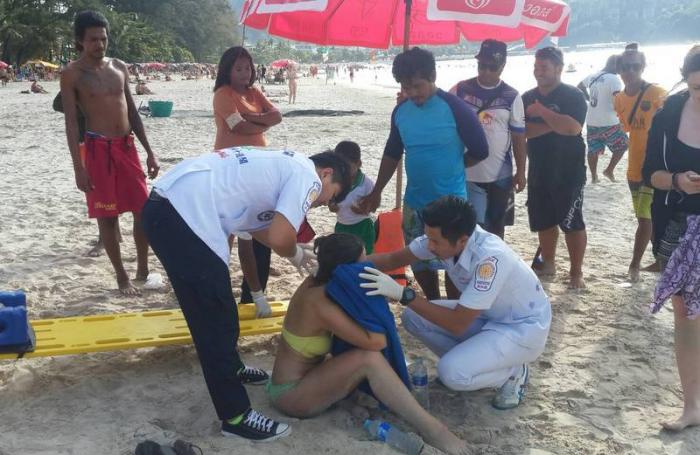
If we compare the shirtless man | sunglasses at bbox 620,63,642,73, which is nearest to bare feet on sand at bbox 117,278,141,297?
the shirtless man

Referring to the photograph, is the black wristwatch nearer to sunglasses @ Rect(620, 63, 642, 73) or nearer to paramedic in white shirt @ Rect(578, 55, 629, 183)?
sunglasses @ Rect(620, 63, 642, 73)

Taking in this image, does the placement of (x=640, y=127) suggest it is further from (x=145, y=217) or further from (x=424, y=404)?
(x=145, y=217)

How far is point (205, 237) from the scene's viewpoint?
242 cm

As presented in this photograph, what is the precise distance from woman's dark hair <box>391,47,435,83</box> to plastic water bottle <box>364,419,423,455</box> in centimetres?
183

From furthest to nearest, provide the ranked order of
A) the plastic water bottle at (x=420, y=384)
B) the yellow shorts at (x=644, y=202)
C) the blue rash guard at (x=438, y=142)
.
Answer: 1. the yellow shorts at (x=644, y=202)
2. the blue rash guard at (x=438, y=142)
3. the plastic water bottle at (x=420, y=384)

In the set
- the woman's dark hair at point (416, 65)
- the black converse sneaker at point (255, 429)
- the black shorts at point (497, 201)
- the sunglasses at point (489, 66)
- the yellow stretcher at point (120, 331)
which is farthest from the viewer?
the black shorts at point (497, 201)

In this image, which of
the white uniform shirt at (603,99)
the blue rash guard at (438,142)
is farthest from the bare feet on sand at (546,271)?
the white uniform shirt at (603,99)

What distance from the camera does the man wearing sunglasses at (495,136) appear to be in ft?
13.6

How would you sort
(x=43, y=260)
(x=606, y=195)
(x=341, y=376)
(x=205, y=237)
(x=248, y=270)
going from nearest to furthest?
(x=205, y=237) < (x=341, y=376) < (x=248, y=270) < (x=43, y=260) < (x=606, y=195)

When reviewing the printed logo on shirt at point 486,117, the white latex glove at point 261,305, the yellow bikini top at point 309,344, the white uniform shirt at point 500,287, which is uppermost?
the printed logo on shirt at point 486,117

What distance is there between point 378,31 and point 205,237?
3.26 m

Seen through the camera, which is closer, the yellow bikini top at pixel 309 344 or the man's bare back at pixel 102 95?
the yellow bikini top at pixel 309 344

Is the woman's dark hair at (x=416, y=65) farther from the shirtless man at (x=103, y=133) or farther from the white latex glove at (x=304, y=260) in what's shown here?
the shirtless man at (x=103, y=133)

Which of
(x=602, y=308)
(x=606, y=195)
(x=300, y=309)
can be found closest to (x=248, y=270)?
(x=300, y=309)
